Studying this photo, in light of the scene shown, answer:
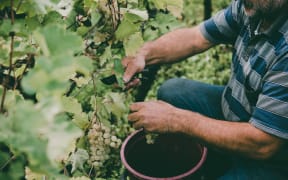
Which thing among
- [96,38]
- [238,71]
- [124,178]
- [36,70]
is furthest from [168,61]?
[36,70]

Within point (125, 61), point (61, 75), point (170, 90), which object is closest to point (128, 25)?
point (125, 61)

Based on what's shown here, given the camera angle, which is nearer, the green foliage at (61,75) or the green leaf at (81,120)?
the green foliage at (61,75)

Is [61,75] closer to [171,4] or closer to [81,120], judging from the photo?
[81,120]

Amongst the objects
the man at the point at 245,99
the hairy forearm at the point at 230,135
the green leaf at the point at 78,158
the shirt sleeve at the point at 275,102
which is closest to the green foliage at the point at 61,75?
the green leaf at the point at 78,158

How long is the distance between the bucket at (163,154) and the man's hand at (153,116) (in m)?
0.31

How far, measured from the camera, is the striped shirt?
5.62ft

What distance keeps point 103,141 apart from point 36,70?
3.58ft

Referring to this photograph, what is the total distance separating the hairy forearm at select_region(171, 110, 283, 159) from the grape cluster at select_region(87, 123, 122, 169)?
325 millimetres

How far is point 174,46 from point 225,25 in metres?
0.31

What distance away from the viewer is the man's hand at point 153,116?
6.43 feet

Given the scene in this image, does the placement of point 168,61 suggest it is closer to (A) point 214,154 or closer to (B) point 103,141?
(A) point 214,154

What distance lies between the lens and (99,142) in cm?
178

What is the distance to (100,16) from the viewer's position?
155 centimetres

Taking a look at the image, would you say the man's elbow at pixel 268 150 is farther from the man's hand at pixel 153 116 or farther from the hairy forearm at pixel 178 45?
the hairy forearm at pixel 178 45
